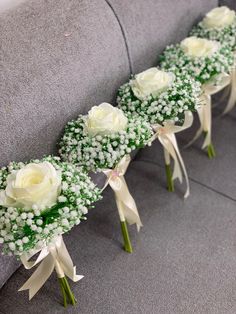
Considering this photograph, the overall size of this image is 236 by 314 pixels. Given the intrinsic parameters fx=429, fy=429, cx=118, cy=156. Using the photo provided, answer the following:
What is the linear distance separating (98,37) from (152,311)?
Answer: 821mm

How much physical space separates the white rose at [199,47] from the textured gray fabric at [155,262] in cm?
46

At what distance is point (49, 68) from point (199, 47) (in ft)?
1.92

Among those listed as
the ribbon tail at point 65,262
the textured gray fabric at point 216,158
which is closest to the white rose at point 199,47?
the textured gray fabric at point 216,158

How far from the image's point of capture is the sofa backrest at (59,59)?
3.68 ft

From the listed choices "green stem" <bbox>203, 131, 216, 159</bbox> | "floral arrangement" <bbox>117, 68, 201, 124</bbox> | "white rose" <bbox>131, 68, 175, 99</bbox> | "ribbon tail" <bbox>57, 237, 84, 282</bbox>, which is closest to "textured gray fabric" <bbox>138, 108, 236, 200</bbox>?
"green stem" <bbox>203, 131, 216, 159</bbox>

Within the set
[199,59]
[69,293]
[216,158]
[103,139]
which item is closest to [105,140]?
[103,139]

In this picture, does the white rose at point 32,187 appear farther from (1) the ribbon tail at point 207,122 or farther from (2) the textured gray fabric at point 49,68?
(1) the ribbon tail at point 207,122

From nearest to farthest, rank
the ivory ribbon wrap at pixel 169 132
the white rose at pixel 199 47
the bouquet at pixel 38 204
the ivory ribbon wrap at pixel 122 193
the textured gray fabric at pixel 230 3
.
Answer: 1. the bouquet at pixel 38 204
2. the ivory ribbon wrap at pixel 122 193
3. the ivory ribbon wrap at pixel 169 132
4. the white rose at pixel 199 47
5. the textured gray fabric at pixel 230 3

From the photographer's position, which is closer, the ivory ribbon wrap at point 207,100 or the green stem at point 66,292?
the green stem at point 66,292

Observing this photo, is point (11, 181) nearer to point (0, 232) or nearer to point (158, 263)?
point (0, 232)

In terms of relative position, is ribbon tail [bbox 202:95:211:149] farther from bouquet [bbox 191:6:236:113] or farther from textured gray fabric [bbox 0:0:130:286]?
textured gray fabric [bbox 0:0:130:286]

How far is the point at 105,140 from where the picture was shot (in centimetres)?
115

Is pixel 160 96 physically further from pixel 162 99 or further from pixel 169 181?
pixel 169 181

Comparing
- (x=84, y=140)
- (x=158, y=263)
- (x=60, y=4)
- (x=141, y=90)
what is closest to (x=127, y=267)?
(x=158, y=263)
